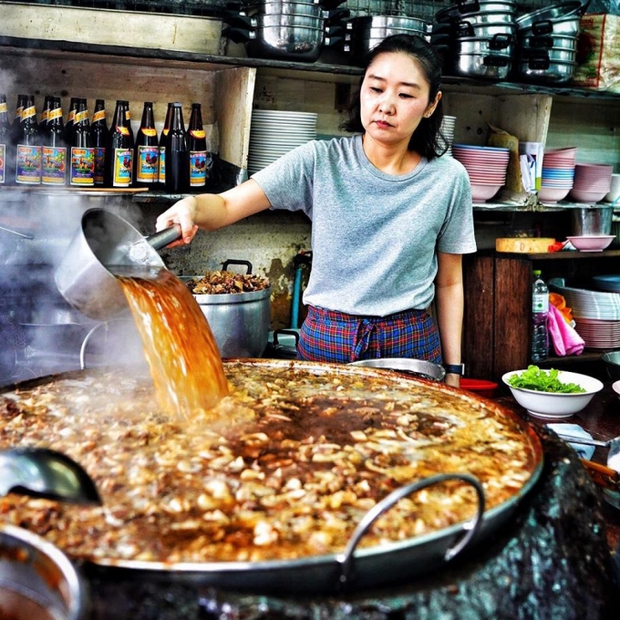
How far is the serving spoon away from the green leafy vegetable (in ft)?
7.58

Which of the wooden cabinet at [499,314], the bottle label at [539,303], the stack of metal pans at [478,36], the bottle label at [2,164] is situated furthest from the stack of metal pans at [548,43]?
the bottle label at [2,164]

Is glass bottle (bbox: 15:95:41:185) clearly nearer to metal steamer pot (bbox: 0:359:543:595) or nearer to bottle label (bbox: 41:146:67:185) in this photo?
bottle label (bbox: 41:146:67:185)

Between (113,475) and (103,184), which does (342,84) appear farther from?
(113,475)

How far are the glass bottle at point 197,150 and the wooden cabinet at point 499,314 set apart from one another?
1665 millimetres

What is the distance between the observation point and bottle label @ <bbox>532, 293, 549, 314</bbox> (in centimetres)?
426

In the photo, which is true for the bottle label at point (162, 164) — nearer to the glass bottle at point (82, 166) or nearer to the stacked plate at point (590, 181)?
the glass bottle at point (82, 166)

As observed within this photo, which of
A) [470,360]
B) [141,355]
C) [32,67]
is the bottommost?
[470,360]

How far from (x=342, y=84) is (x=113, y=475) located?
3.18 m

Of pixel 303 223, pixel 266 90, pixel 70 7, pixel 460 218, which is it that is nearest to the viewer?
pixel 460 218

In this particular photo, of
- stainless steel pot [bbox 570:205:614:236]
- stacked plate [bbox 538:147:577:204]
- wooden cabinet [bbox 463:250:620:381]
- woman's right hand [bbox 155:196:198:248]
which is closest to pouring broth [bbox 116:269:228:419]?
woman's right hand [bbox 155:196:198:248]

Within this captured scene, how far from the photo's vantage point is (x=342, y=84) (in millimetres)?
4250

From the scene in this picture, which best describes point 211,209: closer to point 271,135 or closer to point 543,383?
point 271,135

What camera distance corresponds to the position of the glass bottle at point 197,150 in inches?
145

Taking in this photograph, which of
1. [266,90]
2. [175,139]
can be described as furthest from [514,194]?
[175,139]
